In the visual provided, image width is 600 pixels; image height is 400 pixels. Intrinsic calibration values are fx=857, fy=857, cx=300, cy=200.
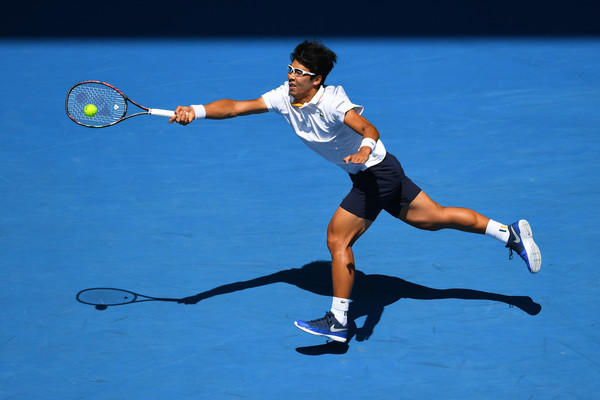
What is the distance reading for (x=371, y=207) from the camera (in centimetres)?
536

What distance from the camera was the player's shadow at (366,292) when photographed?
5637 millimetres

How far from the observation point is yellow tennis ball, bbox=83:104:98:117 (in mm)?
5898

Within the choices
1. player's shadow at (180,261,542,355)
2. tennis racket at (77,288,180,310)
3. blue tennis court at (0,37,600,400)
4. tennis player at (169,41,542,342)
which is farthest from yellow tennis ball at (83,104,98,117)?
player's shadow at (180,261,542,355)

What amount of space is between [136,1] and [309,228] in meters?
6.32

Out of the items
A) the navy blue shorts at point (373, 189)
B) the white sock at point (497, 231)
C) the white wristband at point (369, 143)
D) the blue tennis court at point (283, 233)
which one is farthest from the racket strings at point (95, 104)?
the white sock at point (497, 231)

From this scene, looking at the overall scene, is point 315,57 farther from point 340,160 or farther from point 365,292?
point 365,292

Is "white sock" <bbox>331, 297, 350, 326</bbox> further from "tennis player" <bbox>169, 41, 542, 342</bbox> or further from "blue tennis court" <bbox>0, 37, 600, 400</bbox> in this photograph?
"blue tennis court" <bbox>0, 37, 600, 400</bbox>

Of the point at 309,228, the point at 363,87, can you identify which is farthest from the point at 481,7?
the point at 309,228

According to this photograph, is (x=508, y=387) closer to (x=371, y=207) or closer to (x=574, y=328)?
(x=574, y=328)

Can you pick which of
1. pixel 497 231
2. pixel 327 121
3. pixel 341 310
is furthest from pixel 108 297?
pixel 497 231

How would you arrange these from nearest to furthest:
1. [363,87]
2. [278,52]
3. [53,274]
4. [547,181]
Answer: [53,274] → [547,181] → [363,87] → [278,52]

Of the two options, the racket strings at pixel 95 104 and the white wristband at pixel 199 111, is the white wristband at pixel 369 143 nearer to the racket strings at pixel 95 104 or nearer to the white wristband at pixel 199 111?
the white wristband at pixel 199 111

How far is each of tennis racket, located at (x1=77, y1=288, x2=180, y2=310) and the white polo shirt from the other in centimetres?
145

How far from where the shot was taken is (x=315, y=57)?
5234 mm
